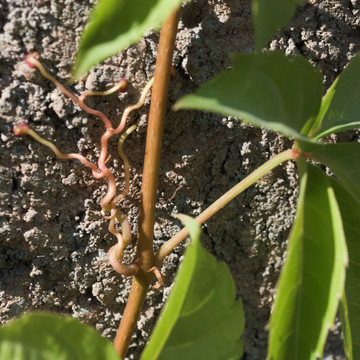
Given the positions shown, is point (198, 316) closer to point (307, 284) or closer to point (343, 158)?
point (307, 284)

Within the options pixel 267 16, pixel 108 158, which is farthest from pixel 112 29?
pixel 108 158

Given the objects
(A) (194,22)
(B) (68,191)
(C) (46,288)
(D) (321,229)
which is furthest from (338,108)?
(C) (46,288)

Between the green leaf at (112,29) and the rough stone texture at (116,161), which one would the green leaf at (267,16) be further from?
the rough stone texture at (116,161)

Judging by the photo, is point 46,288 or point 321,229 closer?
point 321,229

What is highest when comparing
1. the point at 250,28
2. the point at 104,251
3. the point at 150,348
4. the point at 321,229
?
the point at 250,28

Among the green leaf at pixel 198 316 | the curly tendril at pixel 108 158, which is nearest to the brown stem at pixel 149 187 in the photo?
the curly tendril at pixel 108 158

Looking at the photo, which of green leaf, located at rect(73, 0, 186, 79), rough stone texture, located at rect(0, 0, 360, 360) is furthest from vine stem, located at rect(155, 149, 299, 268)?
green leaf, located at rect(73, 0, 186, 79)

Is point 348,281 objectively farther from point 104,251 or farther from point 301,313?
point 104,251
